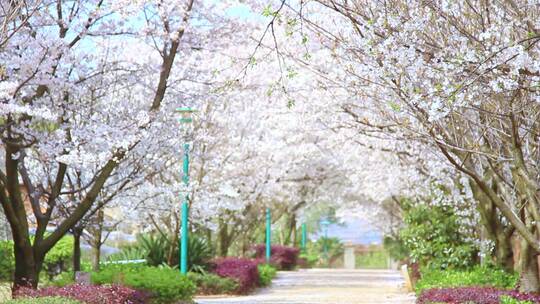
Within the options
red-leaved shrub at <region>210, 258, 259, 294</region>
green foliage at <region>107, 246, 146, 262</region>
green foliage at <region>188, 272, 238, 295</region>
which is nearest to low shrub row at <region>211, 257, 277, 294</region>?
red-leaved shrub at <region>210, 258, 259, 294</region>

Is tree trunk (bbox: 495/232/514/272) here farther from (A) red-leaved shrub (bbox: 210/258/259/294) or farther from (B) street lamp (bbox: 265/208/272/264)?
(B) street lamp (bbox: 265/208/272/264)

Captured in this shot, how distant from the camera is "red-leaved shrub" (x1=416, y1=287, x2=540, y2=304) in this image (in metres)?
11.5

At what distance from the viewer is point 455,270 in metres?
18.0

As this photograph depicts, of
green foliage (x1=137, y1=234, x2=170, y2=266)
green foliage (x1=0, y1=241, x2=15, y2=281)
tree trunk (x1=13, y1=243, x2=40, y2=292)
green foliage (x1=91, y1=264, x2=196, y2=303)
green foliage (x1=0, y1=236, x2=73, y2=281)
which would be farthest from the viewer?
green foliage (x1=0, y1=236, x2=73, y2=281)

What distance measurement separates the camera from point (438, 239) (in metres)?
18.9

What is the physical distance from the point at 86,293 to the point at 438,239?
32.8 ft

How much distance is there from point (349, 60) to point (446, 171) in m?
8.22

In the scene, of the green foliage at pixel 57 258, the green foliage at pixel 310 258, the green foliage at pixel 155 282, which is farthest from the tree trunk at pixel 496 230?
the green foliage at pixel 310 258

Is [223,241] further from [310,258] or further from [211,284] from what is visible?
[310,258]

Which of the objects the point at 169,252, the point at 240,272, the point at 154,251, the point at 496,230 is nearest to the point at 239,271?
the point at 240,272

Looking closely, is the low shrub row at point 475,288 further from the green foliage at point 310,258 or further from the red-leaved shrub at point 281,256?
the green foliage at point 310,258

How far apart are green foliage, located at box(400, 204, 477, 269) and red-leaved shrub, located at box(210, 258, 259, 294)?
12.7 ft

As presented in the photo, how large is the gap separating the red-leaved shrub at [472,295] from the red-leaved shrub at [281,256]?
62.6 ft

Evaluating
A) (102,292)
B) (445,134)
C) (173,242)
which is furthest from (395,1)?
(173,242)
